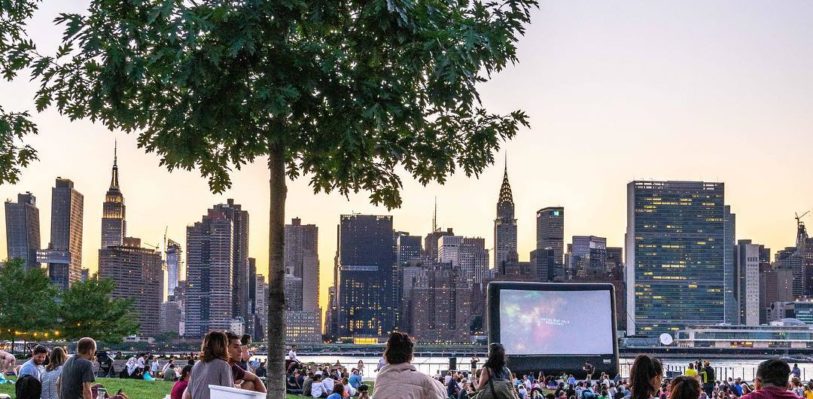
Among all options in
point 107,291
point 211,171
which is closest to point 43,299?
point 107,291

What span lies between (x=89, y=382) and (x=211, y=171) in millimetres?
2619

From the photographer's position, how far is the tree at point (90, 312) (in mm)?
44688

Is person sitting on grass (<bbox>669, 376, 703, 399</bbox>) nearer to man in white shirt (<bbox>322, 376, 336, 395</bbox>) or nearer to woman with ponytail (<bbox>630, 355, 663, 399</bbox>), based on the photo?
woman with ponytail (<bbox>630, 355, 663, 399</bbox>)

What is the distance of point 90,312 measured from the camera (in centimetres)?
4475

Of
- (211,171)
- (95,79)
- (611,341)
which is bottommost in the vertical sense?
(611,341)

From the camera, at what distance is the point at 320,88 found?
778 cm

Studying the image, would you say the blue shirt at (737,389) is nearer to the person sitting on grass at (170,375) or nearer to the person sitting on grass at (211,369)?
the person sitting on grass at (170,375)

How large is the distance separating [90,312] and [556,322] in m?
22.0

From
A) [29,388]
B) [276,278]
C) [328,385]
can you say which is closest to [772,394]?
[276,278]

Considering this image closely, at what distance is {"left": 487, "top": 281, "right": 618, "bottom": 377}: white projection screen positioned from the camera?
34.9m

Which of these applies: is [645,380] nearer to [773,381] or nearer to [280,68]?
[773,381]

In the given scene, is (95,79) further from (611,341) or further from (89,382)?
(611,341)

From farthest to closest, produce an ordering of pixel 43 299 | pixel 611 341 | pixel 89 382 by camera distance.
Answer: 1. pixel 43 299
2. pixel 611 341
3. pixel 89 382

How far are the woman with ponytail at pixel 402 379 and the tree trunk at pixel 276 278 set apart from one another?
3182mm
